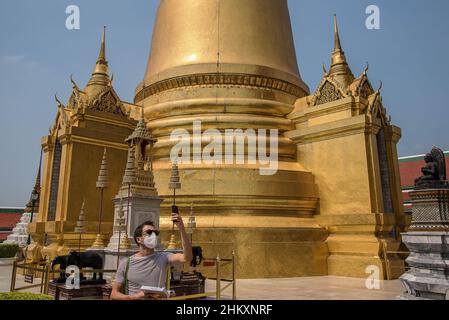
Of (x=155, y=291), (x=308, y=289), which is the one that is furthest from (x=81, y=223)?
(x=155, y=291)

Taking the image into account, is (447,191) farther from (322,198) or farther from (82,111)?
(82,111)

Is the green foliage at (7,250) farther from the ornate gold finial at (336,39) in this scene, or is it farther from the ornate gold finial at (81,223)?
the ornate gold finial at (336,39)

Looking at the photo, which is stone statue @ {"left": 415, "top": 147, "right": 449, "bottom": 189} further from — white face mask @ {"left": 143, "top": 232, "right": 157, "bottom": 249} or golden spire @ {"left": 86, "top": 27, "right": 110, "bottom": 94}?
golden spire @ {"left": 86, "top": 27, "right": 110, "bottom": 94}

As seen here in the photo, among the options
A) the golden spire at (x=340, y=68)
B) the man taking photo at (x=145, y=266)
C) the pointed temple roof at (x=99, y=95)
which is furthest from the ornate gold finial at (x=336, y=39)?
the man taking photo at (x=145, y=266)

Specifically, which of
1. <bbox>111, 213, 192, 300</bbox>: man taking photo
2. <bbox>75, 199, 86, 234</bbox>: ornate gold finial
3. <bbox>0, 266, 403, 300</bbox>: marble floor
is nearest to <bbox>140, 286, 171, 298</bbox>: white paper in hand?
<bbox>111, 213, 192, 300</bbox>: man taking photo

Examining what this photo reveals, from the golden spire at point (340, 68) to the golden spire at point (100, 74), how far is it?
6.96m

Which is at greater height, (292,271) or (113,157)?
(113,157)

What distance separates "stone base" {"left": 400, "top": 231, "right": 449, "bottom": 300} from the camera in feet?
16.6

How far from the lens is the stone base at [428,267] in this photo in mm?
5059

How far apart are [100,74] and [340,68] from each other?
7474 mm

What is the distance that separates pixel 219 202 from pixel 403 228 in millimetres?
5057

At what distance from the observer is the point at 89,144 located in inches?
423

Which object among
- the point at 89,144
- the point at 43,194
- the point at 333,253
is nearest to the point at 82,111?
the point at 89,144

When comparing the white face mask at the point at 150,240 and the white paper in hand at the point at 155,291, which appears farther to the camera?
the white face mask at the point at 150,240
